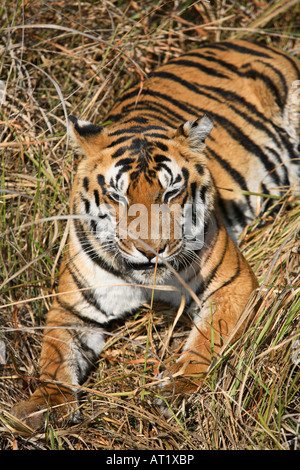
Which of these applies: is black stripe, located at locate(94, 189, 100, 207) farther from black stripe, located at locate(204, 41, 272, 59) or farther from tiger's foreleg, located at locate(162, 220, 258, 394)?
black stripe, located at locate(204, 41, 272, 59)

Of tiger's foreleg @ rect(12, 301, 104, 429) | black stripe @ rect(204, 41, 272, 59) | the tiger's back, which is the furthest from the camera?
black stripe @ rect(204, 41, 272, 59)

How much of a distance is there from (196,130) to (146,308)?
2.83ft

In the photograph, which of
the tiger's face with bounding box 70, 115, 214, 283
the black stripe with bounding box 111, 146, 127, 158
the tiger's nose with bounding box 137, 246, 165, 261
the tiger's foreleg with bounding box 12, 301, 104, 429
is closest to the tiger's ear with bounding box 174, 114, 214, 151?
the tiger's face with bounding box 70, 115, 214, 283

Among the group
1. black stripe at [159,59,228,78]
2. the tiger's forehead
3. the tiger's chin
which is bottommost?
the tiger's chin

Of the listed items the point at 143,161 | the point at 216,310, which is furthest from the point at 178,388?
the point at 143,161

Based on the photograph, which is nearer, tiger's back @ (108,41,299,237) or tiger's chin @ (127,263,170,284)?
tiger's chin @ (127,263,170,284)

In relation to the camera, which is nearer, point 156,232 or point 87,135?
point 156,232

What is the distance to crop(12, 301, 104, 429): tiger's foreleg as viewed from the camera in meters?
2.12

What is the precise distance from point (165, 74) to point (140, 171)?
1.10 m

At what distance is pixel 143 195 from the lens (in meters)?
2.04

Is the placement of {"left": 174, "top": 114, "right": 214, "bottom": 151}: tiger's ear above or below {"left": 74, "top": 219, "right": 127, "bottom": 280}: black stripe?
above

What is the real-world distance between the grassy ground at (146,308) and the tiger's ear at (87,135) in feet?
0.50

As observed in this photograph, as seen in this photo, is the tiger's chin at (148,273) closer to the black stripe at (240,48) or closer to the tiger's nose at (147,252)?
the tiger's nose at (147,252)

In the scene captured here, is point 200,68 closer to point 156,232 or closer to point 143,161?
point 143,161
